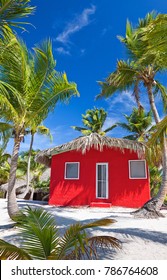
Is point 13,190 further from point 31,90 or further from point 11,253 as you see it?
point 11,253

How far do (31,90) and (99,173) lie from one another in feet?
21.9

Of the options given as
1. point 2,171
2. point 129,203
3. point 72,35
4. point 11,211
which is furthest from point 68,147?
point 2,171

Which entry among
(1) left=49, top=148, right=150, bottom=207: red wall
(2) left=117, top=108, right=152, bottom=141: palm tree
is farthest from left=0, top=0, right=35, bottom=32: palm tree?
(2) left=117, top=108, right=152, bottom=141: palm tree

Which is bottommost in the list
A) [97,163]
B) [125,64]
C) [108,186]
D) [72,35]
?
[108,186]

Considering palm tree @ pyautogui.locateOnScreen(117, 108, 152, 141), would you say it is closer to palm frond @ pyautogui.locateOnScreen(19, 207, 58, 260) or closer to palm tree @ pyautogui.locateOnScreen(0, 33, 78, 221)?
palm tree @ pyautogui.locateOnScreen(0, 33, 78, 221)

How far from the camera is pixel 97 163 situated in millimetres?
11594

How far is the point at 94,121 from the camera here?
25.7 meters

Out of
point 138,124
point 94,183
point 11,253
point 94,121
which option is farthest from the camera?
point 94,121

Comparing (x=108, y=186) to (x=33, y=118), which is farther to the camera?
(x=108, y=186)

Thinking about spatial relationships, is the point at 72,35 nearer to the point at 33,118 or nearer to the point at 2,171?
the point at 33,118

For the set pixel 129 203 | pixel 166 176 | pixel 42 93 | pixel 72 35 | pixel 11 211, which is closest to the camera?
pixel 11 211

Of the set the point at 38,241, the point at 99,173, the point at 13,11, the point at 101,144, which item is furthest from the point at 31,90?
the point at 99,173

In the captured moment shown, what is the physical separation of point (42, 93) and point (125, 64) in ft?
14.9
